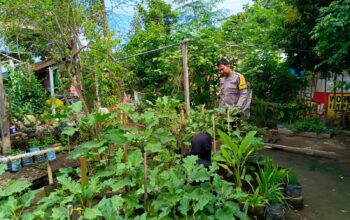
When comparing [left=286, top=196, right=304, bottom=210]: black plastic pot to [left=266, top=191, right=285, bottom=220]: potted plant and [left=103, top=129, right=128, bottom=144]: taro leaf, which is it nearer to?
[left=266, top=191, right=285, bottom=220]: potted plant

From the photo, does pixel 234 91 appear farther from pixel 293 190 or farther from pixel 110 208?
pixel 110 208

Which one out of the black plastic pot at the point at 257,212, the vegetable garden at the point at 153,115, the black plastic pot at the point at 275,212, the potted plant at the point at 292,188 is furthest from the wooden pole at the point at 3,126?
the potted plant at the point at 292,188

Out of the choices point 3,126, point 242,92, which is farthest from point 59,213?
point 3,126

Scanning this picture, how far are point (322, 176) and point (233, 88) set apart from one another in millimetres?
1942

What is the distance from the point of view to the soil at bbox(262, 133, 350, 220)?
126 inches

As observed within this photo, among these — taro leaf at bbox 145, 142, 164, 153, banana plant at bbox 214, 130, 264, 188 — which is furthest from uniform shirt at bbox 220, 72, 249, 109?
taro leaf at bbox 145, 142, 164, 153

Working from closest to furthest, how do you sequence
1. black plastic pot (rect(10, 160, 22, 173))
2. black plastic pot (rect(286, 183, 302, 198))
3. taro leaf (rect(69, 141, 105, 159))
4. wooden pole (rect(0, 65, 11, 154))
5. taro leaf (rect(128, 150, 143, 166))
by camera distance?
taro leaf (rect(128, 150, 143, 166)) → taro leaf (rect(69, 141, 105, 159)) → black plastic pot (rect(286, 183, 302, 198)) → black plastic pot (rect(10, 160, 22, 173)) → wooden pole (rect(0, 65, 11, 154))

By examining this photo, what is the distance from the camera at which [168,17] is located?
485 inches

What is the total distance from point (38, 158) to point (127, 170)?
3.17 meters

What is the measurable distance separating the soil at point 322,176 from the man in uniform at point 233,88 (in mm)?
1479

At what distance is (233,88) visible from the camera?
4.41 m

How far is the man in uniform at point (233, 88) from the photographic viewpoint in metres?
4.30

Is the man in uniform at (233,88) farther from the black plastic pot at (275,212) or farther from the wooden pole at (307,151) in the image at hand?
the wooden pole at (307,151)

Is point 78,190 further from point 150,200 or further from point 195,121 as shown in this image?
point 195,121
